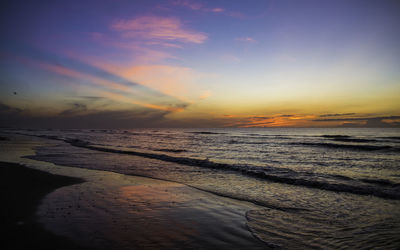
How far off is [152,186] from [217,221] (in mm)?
4913

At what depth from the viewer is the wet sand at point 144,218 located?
4746 mm

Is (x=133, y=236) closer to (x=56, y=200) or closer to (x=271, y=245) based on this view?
(x=271, y=245)

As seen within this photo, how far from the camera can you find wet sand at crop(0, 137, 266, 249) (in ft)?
15.6

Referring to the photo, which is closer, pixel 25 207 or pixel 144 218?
pixel 144 218

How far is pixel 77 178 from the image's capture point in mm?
11367

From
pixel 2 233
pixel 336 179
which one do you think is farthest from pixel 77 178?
pixel 336 179

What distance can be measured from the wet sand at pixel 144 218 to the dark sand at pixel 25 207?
0.22 metres

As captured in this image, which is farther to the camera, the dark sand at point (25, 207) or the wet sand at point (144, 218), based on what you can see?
A: the wet sand at point (144, 218)

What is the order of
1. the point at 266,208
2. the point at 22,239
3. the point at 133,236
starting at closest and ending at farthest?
the point at 22,239 → the point at 133,236 → the point at 266,208

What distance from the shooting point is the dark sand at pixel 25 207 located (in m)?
4.45

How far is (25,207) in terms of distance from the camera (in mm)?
6738

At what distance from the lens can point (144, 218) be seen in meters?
6.09

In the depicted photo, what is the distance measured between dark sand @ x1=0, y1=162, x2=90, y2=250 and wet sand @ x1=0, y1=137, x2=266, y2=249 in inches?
8.7

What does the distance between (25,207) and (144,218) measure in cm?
388
